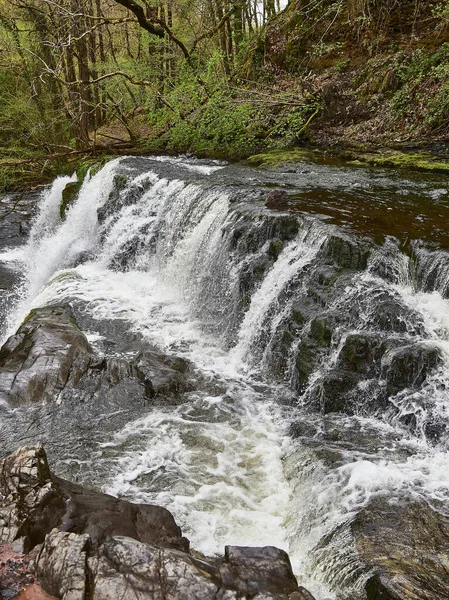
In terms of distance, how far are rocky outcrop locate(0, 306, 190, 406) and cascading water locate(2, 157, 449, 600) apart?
38 centimetres

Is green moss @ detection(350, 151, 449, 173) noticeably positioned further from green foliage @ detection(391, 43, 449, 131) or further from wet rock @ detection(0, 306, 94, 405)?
wet rock @ detection(0, 306, 94, 405)

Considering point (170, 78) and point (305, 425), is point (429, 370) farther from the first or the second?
point (170, 78)

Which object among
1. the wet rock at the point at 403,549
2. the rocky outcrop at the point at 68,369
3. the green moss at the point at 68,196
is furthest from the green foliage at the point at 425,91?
the wet rock at the point at 403,549

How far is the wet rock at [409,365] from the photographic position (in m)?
4.97

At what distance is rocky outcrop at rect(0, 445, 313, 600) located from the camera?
8.73 feet

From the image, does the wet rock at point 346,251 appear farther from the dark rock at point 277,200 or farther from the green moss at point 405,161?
the green moss at point 405,161

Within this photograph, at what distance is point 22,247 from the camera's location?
40.3 ft

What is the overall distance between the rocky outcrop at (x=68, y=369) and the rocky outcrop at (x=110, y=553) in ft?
7.40

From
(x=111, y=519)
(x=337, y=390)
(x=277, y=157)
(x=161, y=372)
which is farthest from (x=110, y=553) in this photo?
(x=277, y=157)

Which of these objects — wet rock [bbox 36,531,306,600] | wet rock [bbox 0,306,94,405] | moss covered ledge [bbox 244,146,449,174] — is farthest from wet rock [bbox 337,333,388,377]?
moss covered ledge [bbox 244,146,449,174]

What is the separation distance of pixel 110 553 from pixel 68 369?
3543 millimetres

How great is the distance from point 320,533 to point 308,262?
3.53 metres

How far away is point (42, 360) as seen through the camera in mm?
6113

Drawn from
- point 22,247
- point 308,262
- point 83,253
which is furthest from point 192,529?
point 22,247
